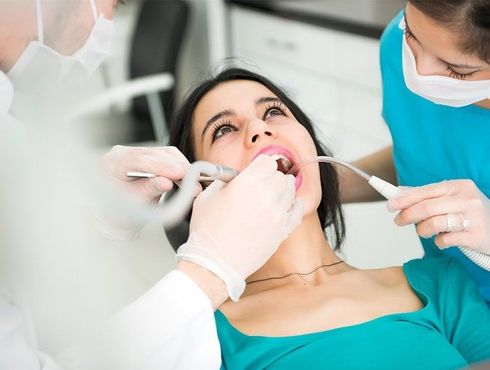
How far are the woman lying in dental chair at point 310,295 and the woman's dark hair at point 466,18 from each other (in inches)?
17.6

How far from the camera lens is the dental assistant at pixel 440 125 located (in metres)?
0.95

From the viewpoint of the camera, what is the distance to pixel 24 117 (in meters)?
0.46

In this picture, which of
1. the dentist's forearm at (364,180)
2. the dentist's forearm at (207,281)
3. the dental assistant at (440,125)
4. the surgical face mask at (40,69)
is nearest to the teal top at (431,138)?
the dental assistant at (440,125)

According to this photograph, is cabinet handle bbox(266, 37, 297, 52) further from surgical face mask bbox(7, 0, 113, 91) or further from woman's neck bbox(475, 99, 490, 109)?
surgical face mask bbox(7, 0, 113, 91)

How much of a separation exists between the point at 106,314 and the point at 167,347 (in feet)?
0.69

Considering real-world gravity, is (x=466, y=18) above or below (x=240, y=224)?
above

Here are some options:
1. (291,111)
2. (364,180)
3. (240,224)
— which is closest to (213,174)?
(240,224)

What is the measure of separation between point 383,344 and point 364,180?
1.70 ft

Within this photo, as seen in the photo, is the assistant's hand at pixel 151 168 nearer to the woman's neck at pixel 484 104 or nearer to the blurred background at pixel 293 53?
the woman's neck at pixel 484 104

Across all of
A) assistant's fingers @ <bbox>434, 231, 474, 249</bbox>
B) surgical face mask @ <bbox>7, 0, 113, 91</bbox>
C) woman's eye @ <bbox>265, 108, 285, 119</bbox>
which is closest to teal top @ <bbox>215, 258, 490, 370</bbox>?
assistant's fingers @ <bbox>434, 231, 474, 249</bbox>

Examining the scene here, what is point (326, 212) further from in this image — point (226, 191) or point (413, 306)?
point (226, 191)

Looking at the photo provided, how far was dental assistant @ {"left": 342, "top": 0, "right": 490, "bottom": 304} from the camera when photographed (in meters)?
0.95

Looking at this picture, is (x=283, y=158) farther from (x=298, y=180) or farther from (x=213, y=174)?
(x=213, y=174)

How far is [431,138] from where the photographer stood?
137 centimetres
